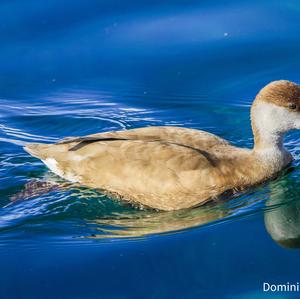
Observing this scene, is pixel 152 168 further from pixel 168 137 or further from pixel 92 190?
pixel 92 190

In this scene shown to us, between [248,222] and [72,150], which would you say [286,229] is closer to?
[248,222]

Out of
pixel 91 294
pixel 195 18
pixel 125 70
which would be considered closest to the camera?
pixel 91 294

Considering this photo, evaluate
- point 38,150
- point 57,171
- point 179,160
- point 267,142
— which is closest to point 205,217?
point 179,160

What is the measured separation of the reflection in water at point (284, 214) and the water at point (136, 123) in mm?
15

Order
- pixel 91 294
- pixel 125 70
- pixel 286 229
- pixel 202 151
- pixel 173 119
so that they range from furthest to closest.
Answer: pixel 125 70, pixel 173 119, pixel 202 151, pixel 286 229, pixel 91 294

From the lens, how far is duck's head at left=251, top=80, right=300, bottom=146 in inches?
279

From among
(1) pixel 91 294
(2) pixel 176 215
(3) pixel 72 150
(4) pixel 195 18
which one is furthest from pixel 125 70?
(1) pixel 91 294

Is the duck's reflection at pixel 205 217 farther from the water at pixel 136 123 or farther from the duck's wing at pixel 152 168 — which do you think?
the duck's wing at pixel 152 168

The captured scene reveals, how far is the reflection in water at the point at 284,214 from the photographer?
6.40 meters

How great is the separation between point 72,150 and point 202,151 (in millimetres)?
1222

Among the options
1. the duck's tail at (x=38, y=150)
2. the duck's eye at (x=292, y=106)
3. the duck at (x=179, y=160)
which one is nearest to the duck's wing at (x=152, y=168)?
the duck at (x=179, y=160)

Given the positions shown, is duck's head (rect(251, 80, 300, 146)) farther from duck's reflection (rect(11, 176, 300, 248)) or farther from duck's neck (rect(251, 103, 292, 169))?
duck's reflection (rect(11, 176, 300, 248))

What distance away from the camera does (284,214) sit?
22.6 ft

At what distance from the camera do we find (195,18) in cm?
1006
